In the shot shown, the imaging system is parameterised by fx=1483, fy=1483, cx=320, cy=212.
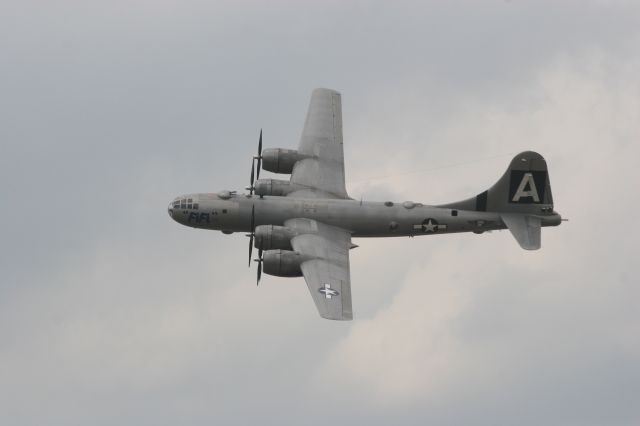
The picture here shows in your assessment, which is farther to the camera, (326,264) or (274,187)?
(274,187)

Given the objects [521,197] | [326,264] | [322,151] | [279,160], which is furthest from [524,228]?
[279,160]

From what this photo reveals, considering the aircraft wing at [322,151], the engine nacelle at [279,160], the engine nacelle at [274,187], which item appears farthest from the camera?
the engine nacelle at [279,160]

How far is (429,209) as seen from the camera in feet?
282

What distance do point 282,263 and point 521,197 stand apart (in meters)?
15.4

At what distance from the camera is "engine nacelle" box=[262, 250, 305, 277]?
8050 cm

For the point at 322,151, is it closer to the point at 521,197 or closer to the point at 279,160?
the point at 279,160

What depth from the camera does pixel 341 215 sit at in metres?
84.8

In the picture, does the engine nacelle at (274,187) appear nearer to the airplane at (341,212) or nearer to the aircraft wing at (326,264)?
the airplane at (341,212)

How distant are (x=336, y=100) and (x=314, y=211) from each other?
→ 38.9 feet

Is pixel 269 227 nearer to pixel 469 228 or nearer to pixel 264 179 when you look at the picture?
pixel 264 179

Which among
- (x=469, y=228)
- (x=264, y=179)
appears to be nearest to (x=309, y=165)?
(x=264, y=179)

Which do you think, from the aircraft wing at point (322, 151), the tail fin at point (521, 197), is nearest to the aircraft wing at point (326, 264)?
the aircraft wing at point (322, 151)

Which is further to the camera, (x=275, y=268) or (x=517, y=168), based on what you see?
(x=517, y=168)

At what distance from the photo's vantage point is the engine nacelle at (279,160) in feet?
293
